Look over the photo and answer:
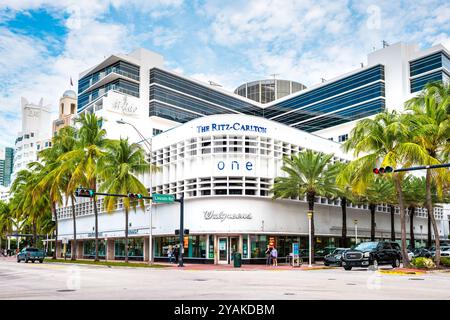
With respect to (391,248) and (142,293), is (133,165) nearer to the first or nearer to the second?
(391,248)

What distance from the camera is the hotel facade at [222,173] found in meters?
44.7

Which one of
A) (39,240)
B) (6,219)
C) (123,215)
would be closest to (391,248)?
(123,215)

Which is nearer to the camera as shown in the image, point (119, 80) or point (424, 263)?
point (424, 263)

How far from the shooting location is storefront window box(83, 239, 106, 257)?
212ft

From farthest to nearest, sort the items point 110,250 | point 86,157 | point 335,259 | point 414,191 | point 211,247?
point 110,250 → point 414,191 → point 86,157 → point 211,247 → point 335,259

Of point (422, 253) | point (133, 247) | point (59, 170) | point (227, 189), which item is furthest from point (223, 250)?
point (422, 253)

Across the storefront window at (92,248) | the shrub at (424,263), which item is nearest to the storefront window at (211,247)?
the shrub at (424,263)

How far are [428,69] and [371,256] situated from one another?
5765cm

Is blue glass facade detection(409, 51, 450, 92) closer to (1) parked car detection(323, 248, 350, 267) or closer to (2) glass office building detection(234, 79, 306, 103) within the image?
(2) glass office building detection(234, 79, 306, 103)

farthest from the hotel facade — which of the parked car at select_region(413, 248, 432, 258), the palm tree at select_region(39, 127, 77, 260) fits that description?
the parked car at select_region(413, 248, 432, 258)

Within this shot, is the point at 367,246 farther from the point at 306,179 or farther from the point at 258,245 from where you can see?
the point at 258,245

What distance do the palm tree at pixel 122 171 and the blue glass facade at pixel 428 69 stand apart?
5449 centimetres

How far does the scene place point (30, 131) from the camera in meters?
176

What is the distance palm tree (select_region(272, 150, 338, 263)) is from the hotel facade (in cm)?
188
